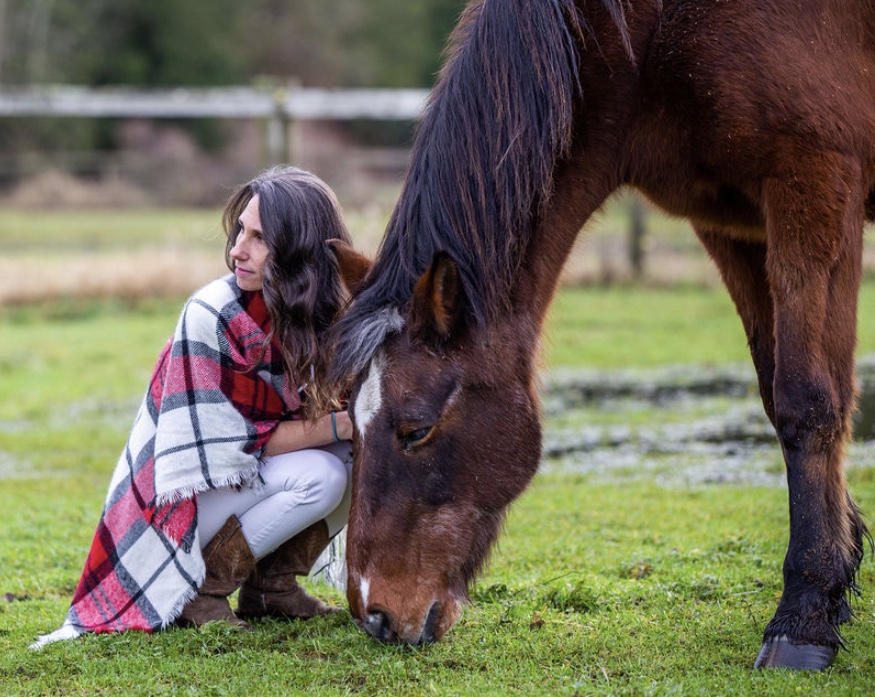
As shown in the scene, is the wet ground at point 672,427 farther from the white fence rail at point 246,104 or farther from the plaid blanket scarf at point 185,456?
the white fence rail at point 246,104

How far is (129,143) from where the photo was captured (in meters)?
29.8

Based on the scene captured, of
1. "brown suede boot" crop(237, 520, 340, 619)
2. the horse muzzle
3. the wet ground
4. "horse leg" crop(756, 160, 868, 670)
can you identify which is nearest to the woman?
"brown suede boot" crop(237, 520, 340, 619)

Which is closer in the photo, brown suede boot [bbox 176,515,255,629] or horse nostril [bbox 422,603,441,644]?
horse nostril [bbox 422,603,441,644]

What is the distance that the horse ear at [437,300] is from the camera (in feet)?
10.5

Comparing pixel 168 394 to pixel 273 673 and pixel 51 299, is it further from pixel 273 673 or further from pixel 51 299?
pixel 51 299

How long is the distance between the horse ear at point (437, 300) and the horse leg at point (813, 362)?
A: 3.39 ft

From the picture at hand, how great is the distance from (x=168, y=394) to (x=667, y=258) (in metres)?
11.6

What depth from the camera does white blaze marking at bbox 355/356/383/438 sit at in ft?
11.0

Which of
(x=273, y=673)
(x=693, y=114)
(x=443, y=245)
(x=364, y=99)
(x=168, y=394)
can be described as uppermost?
(x=364, y=99)

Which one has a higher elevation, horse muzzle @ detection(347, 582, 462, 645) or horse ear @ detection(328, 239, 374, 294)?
horse ear @ detection(328, 239, 374, 294)

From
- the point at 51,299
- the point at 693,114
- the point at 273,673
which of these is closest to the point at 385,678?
the point at 273,673

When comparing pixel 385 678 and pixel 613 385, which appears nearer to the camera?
pixel 385 678

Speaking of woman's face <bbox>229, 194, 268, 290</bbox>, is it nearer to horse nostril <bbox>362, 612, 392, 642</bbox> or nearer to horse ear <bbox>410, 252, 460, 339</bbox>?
horse ear <bbox>410, 252, 460, 339</bbox>

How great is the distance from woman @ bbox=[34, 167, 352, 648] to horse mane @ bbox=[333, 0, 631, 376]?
16.5 inches
